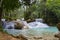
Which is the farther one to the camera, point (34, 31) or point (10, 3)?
point (34, 31)

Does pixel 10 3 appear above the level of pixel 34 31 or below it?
above

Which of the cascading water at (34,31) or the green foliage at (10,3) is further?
the cascading water at (34,31)

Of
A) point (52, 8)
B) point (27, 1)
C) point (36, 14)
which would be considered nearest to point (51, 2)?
point (52, 8)

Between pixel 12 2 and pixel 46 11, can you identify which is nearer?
pixel 12 2

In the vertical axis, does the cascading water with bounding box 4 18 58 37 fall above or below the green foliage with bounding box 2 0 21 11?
below

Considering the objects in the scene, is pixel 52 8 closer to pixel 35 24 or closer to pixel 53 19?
pixel 53 19

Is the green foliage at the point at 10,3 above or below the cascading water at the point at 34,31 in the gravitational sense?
above

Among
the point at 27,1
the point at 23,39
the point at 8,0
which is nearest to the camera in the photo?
the point at 23,39

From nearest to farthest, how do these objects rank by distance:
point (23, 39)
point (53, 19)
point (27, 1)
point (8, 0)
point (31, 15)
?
point (23, 39) < point (8, 0) < point (27, 1) < point (53, 19) < point (31, 15)

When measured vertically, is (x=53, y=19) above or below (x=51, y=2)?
below

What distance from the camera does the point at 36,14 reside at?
138 ft

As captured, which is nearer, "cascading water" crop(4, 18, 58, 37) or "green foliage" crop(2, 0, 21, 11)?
"green foliage" crop(2, 0, 21, 11)

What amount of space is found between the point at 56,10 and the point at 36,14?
8.24 meters

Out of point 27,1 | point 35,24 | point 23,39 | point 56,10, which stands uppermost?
point 27,1
